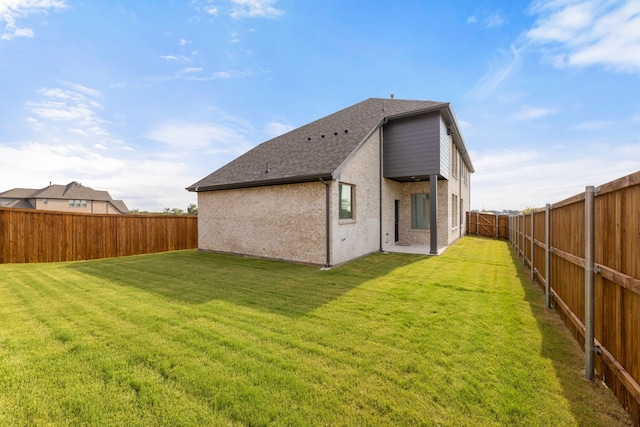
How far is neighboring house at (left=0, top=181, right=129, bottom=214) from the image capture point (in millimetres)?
38000

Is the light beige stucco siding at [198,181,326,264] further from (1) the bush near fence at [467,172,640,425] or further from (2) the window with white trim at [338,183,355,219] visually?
(1) the bush near fence at [467,172,640,425]

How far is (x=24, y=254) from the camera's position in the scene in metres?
9.38

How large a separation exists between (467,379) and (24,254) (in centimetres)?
1407

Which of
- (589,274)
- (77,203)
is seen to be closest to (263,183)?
(589,274)

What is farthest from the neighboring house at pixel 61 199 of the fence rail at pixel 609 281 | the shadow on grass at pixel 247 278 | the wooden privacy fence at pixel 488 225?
the fence rail at pixel 609 281

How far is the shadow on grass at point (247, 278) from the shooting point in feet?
17.3

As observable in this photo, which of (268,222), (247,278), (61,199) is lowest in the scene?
(247,278)

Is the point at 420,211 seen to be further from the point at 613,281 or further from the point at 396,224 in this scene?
the point at 613,281

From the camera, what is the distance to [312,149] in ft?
36.0

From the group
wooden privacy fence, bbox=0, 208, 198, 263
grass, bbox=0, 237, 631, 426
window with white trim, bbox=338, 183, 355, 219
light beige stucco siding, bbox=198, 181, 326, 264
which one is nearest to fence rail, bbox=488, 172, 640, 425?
grass, bbox=0, 237, 631, 426

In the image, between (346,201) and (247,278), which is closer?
(247,278)

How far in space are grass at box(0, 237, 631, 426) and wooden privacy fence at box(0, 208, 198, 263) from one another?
4750 millimetres

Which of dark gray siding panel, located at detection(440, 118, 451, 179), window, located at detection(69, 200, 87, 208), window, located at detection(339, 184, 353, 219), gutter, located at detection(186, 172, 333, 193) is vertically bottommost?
window, located at detection(339, 184, 353, 219)

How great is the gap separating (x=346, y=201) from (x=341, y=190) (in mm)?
511
